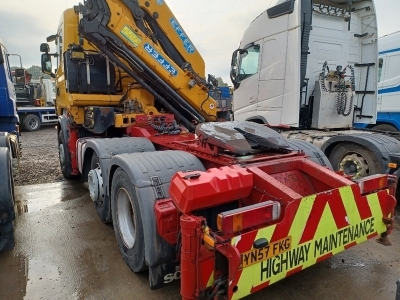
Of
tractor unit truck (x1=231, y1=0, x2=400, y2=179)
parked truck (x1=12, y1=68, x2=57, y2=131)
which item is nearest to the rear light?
tractor unit truck (x1=231, y1=0, x2=400, y2=179)

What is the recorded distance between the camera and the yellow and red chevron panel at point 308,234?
1902mm

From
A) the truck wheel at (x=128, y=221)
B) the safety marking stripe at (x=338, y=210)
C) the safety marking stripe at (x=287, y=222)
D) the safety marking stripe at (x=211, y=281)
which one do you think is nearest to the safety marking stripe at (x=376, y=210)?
the safety marking stripe at (x=338, y=210)

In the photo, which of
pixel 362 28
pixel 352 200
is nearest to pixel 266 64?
pixel 362 28

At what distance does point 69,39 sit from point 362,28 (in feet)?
18.2

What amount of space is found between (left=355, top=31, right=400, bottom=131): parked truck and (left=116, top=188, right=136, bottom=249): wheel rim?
7.50 metres

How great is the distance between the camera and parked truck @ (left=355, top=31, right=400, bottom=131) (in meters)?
8.37

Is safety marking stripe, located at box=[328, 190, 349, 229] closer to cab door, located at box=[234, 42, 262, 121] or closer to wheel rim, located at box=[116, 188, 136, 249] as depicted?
wheel rim, located at box=[116, 188, 136, 249]

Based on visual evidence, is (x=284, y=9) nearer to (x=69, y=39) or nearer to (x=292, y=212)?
(x=69, y=39)

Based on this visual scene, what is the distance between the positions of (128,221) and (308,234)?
1.61 m

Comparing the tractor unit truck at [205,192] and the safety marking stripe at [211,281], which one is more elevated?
the tractor unit truck at [205,192]

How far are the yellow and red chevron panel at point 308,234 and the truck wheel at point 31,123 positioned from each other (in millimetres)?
15911

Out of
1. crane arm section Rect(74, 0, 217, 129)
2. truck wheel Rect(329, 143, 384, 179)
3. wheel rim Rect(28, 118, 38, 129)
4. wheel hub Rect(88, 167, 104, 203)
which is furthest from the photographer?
wheel rim Rect(28, 118, 38, 129)

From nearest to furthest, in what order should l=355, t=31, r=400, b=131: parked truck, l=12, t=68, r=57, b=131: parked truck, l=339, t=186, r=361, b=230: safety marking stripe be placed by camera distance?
l=339, t=186, r=361, b=230: safety marking stripe, l=355, t=31, r=400, b=131: parked truck, l=12, t=68, r=57, b=131: parked truck

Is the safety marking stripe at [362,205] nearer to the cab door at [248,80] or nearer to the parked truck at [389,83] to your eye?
the cab door at [248,80]
